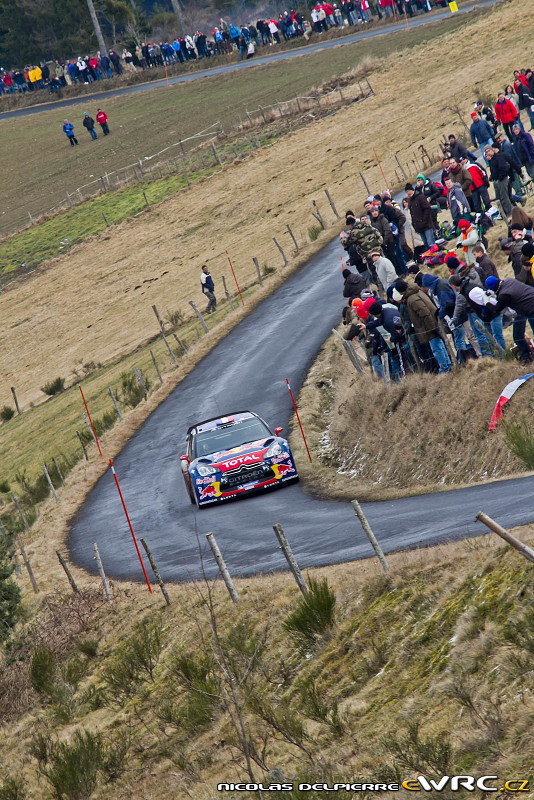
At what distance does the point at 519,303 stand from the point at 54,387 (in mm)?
27346

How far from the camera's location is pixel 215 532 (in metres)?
16.6

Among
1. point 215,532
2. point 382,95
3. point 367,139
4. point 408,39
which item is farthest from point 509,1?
point 215,532

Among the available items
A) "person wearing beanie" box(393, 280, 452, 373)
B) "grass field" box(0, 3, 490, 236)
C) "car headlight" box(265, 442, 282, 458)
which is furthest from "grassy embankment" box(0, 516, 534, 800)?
"grass field" box(0, 3, 490, 236)

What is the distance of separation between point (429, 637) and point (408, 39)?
62.4 m

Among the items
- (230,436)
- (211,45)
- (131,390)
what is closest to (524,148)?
(230,436)

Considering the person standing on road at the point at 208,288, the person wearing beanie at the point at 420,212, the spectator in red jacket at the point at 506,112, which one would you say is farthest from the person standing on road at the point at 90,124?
the person wearing beanie at the point at 420,212

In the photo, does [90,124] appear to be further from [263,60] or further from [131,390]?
[131,390]

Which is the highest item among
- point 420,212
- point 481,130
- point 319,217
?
point 481,130

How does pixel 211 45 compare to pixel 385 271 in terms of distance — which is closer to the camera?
pixel 385 271

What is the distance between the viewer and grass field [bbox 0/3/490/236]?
6656cm

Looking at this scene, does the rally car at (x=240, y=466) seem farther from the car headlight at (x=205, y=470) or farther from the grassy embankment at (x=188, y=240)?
the grassy embankment at (x=188, y=240)

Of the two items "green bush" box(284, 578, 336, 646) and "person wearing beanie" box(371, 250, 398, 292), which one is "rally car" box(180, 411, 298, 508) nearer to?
"person wearing beanie" box(371, 250, 398, 292)

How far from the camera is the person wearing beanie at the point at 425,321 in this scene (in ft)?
53.6

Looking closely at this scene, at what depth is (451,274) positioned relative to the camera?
1864 centimetres
